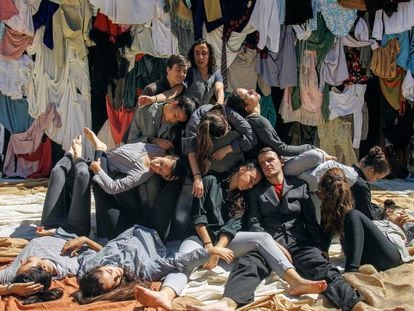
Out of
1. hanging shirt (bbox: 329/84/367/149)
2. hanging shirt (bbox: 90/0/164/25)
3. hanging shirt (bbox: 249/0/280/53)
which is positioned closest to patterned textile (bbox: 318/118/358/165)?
hanging shirt (bbox: 329/84/367/149)

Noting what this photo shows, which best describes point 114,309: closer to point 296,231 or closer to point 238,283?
point 238,283

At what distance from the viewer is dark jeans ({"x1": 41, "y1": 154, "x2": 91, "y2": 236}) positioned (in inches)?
163

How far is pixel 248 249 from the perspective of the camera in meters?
3.62

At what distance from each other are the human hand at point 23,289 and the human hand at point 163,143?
162 centimetres

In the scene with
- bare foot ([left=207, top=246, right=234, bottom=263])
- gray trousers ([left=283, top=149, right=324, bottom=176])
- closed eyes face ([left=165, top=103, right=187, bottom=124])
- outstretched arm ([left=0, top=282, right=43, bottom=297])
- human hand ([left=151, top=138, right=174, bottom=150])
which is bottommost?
outstretched arm ([left=0, top=282, right=43, bottom=297])

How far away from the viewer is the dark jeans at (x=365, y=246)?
346cm

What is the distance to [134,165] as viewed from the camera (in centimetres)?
422

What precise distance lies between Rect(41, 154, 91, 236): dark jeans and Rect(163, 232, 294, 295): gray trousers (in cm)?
90

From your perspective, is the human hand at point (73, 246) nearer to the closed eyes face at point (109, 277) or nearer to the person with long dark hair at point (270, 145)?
the closed eyes face at point (109, 277)

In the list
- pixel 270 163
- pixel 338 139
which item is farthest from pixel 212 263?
pixel 338 139

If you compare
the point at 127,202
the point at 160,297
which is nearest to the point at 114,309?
the point at 160,297

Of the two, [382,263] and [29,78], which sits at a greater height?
[29,78]

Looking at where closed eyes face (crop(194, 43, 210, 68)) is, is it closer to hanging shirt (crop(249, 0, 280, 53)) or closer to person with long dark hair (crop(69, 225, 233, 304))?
person with long dark hair (crop(69, 225, 233, 304))

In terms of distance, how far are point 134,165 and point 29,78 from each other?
12.2ft
